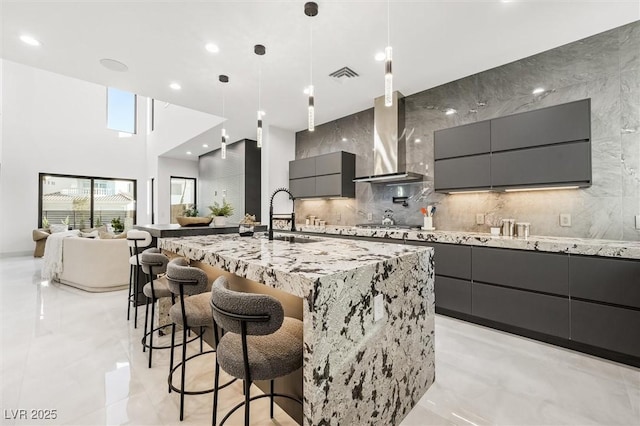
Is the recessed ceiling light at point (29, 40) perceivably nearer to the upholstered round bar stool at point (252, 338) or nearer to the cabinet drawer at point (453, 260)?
the upholstered round bar stool at point (252, 338)

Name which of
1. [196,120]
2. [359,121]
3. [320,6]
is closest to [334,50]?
[320,6]

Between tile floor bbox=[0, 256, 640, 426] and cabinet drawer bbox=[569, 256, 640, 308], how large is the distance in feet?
1.73

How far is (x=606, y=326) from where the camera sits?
2.17 meters

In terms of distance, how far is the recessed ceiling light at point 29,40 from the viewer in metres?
2.69

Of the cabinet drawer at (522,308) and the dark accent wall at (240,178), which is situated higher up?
the dark accent wall at (240,178)

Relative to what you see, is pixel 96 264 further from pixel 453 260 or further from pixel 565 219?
pixel 565 219

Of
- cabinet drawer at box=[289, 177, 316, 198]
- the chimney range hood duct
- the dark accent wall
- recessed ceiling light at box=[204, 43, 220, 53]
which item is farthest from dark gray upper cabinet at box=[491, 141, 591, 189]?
the dark accent wall

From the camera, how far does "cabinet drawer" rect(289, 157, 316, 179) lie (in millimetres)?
5066

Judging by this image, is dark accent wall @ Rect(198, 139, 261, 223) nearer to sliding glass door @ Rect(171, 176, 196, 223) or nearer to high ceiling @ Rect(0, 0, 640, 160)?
sliding glass door @ Rect(171, 176, 196, 223)

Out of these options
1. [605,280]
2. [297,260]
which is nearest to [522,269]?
[605,280]

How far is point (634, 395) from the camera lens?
1801 mm

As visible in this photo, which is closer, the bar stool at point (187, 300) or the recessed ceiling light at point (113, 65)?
the bar stool at point (187, 300)

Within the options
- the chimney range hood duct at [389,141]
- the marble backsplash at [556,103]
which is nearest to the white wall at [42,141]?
the chimney range hood duct at [389,141]

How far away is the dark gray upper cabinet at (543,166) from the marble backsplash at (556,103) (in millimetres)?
320
